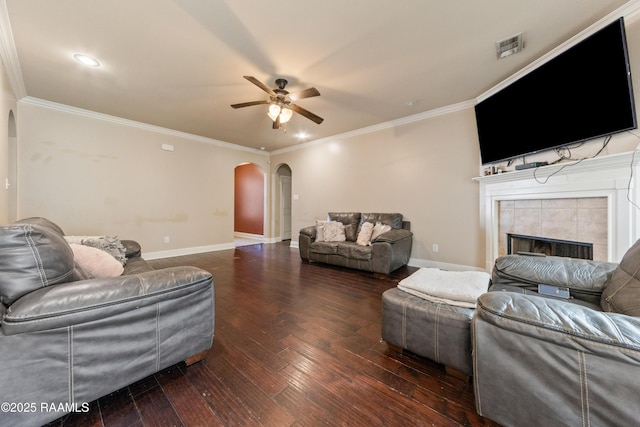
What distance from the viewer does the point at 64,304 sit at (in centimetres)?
104

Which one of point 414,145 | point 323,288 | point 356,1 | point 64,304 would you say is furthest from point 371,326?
point 414,145

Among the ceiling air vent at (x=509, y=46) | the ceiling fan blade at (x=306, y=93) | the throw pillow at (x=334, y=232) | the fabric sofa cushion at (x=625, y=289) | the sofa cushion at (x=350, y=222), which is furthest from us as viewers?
the sofa cushion at (x=350, y=222)

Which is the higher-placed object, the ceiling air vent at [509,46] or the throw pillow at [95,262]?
the ceiling air vent at [509,46]

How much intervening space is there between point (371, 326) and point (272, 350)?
2.83ft

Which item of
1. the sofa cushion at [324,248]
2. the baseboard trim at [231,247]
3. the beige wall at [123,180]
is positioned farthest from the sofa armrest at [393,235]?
the beige wall at [123,180]

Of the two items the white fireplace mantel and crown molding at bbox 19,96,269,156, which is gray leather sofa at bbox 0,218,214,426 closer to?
the white fireplace mantel

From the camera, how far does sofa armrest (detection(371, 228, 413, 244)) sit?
3.44 meters

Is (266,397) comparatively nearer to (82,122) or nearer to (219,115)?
(219,115)

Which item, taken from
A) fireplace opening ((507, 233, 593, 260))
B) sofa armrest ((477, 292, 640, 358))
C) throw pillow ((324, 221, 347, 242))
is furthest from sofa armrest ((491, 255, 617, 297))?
throw pillow ((324, 221, 347, 242))

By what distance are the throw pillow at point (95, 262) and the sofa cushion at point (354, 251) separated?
2.79 metres

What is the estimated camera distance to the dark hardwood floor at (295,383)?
3.75ft

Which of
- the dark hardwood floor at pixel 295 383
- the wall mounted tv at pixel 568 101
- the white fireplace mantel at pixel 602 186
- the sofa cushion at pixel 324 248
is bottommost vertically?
the dark hardwood floor at pixel 295 383

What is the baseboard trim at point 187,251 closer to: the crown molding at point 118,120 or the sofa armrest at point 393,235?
the crown molding at point 118,120

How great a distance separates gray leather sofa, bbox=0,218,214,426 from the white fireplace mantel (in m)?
3.53
